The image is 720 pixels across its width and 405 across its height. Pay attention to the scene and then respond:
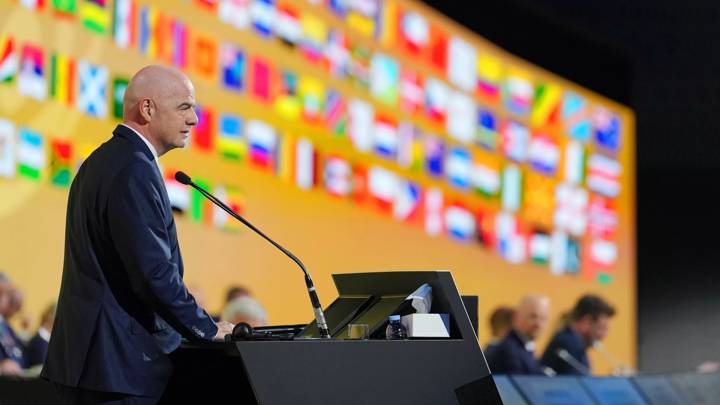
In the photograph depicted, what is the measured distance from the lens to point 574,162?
9445mm

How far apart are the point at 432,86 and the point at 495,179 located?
944mm

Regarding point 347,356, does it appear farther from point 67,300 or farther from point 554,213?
point 554,213

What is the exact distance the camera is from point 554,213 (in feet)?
30.3

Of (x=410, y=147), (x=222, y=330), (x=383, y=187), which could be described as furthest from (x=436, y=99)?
(x=222, y=330)

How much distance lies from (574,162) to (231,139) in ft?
12.4

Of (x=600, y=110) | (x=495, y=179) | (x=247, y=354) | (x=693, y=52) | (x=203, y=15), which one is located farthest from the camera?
(x=693, y=52)

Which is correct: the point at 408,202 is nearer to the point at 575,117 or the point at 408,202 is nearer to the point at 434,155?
the point at 434,155

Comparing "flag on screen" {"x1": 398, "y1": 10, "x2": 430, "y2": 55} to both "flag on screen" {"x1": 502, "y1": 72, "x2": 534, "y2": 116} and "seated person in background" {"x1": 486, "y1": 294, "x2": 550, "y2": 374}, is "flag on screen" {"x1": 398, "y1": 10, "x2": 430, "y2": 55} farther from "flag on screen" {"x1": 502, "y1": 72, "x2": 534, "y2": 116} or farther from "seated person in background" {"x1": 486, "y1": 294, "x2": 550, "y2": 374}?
"seated person in background" {"x1": 486, "y1": 294, "x2": 550, "y2": 374}

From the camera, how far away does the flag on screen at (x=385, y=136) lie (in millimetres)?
7496

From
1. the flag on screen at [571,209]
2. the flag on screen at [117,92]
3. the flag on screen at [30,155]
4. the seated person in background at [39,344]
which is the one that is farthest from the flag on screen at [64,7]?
the flag on screen at [571,209]

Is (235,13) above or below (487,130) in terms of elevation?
above

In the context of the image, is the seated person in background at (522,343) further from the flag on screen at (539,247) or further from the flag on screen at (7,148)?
the flag on screen at (7,148)

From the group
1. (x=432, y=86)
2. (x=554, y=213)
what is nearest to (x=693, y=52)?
(x=554, y=213)

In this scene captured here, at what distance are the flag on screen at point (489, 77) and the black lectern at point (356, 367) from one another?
616 centimetres
